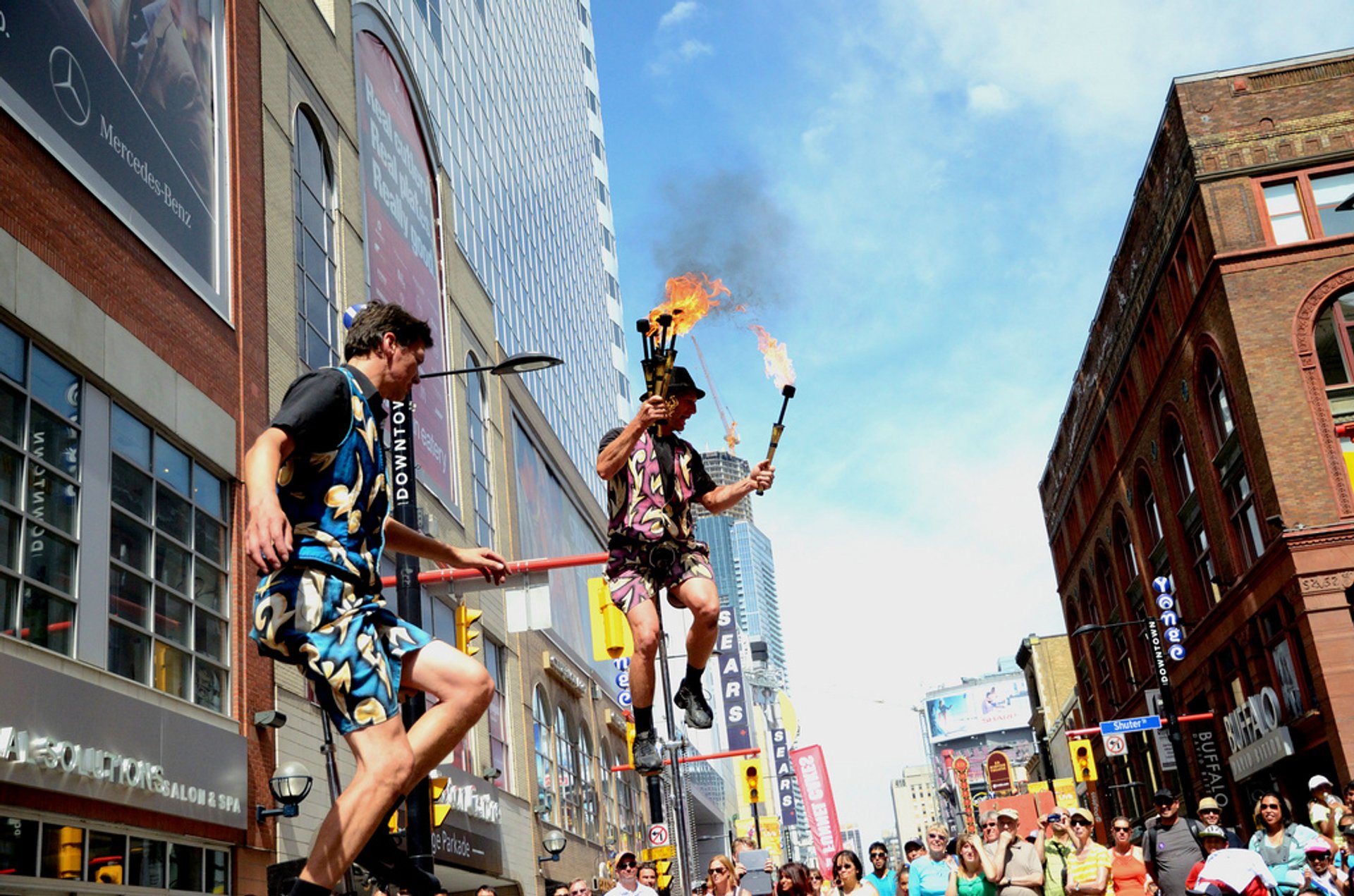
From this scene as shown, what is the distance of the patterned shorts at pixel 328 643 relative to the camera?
3621 mm

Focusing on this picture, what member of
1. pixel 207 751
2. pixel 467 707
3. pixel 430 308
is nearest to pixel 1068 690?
pixel 430 308

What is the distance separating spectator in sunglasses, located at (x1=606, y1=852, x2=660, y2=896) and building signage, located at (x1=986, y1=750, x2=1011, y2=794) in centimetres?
10616

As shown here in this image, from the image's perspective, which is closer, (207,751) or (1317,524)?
(207,751)

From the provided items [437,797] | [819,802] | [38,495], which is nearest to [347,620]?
[437,797]

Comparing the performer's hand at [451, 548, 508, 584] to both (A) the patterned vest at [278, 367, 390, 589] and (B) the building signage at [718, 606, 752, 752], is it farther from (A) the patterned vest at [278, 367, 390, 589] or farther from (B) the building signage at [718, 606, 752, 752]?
(B) the building signage at [718, 606, 752, 752]

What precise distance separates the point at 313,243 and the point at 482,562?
19.1m

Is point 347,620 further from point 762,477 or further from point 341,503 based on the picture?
point 762,477

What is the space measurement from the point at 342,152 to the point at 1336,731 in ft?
79.1

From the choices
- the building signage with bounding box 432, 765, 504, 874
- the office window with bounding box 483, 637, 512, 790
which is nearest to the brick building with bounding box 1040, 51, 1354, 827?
the building signage with bounding box 432, 765, 504, 874

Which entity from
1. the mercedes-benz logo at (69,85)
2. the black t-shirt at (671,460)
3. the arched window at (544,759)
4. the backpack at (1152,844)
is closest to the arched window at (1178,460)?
the arched window at (544,759)

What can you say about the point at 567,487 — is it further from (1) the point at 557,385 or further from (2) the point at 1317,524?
(2) the point at 1317,524

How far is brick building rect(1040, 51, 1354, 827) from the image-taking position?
30.8 metres

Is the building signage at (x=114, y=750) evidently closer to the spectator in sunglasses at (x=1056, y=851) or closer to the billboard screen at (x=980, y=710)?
the spectator in sunglasses at (x=1056, y=851)

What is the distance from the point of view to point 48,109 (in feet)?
46.9
